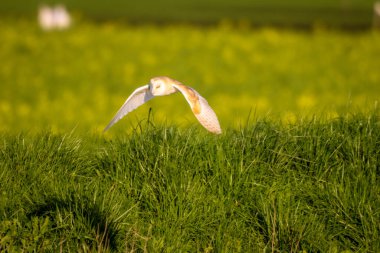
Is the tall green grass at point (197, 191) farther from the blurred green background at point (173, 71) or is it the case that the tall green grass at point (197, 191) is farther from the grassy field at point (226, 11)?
the grassy field at point (226, 11)

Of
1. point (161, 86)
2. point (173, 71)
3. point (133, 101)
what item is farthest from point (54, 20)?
point (161, 86)

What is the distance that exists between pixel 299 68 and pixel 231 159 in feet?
25.5

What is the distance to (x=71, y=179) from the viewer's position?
12.6 ft

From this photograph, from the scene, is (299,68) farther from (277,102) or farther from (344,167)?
(344,167)

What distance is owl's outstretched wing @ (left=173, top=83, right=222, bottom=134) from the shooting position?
3701 mm

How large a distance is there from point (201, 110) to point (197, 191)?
39 cm

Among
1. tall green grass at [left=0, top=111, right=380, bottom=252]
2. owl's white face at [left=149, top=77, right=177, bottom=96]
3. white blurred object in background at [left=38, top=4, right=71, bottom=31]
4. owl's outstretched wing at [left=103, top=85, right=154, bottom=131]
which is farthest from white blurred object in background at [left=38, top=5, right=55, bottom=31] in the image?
owl's white face at [left=149, top=77, right=177, bottom=96]

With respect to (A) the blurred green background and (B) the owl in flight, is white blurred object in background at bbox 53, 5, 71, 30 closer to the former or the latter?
(A) the blurred green background

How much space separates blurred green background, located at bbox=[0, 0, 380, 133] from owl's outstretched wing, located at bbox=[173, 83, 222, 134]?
340 centimetres

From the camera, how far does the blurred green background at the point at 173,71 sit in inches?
349

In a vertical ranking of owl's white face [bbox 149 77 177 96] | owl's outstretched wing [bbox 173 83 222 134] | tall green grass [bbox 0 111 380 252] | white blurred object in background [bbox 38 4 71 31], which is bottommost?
tall green grass [bbox 0 111 380 252]

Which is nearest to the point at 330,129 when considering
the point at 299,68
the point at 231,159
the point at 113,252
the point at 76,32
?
the point at 231,159

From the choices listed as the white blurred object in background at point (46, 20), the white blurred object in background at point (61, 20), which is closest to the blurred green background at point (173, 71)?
the white blurred object in background at point (61, 20)

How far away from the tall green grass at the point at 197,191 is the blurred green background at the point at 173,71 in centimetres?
311
